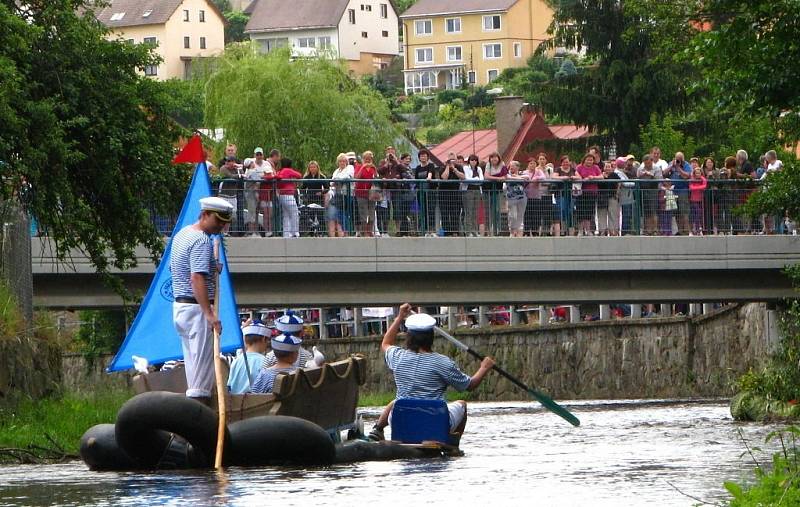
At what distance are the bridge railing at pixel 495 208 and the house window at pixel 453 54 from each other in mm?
144882

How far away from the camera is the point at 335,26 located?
588 ft

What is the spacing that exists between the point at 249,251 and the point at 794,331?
873 cm

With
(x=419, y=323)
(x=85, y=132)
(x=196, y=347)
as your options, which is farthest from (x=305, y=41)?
(x=196, y=347)

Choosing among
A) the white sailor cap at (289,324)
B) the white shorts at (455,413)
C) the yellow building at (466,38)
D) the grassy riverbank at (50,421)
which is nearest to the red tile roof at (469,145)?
the yellow building at (466,38)

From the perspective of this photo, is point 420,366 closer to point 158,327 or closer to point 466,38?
point 158,327

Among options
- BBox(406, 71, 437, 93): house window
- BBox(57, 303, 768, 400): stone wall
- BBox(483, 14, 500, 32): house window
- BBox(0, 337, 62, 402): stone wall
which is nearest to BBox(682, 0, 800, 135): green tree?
BBox(0, 337, 62, 402): stone wall

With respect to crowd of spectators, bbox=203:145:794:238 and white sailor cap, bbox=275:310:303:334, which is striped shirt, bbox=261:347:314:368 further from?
crowd of spectators, bbox=203:145:794:238

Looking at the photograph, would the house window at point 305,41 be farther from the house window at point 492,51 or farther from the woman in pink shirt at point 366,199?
the woman in pink shirt at point 366,199

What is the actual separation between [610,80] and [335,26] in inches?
4830

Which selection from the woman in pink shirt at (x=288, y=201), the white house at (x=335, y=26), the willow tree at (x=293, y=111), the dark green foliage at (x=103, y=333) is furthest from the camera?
the white house at (x=335, y=26)

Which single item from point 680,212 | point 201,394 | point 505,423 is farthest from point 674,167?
point 201,394

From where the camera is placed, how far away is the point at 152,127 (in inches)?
950

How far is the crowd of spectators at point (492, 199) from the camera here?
3144cm

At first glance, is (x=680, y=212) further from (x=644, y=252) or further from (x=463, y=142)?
(x=463, y=142)
